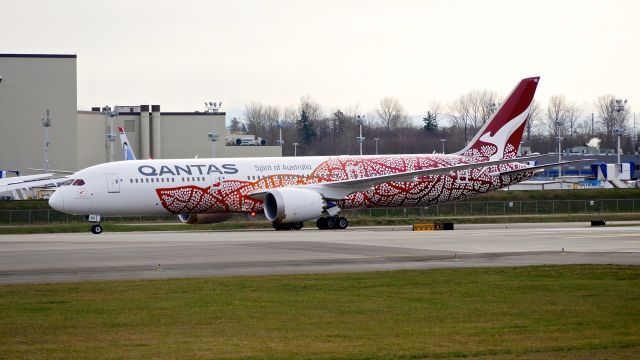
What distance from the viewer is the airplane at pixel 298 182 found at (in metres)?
50.8

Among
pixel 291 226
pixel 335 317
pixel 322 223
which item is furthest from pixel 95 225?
pixel 335 317

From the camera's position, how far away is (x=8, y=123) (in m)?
98.5

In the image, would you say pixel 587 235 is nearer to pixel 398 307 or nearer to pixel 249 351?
pixel 398 307

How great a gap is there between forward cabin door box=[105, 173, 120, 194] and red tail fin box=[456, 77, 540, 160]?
723 inches

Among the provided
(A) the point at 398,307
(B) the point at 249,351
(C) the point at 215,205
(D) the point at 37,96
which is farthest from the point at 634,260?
(D) the point at 37,96

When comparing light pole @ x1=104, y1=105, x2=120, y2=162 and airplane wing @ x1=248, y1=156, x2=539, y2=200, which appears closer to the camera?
airplane wing @ x1=248, y1=156, x2=539, y2=200

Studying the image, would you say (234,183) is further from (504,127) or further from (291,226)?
(504,127)

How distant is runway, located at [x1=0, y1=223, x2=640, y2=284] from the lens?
28188mm

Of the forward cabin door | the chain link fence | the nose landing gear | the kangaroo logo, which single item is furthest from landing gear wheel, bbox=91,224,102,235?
the kangaroo logo

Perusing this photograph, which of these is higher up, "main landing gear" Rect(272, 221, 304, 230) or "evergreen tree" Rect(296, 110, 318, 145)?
"evergreen tree" Rect(296, 110, 318, 145)

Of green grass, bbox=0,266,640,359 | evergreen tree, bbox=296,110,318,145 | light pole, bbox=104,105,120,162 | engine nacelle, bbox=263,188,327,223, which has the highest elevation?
evergreen tree, bbox=296,110,318,145

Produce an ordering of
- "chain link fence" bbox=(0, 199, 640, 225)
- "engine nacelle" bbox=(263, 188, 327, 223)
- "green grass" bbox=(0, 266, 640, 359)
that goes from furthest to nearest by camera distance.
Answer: "chain link fence" bbox=(0, 199, 640, 225), "engine nacelle" bbox=(263, 188, 327, 223), "green grass" bbox=(0, 266, 640, 359)

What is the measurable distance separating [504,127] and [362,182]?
9481mm

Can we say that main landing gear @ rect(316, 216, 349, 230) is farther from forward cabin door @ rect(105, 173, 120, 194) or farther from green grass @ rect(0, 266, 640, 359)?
green grass @ rect(0, 266, 640, 359)
